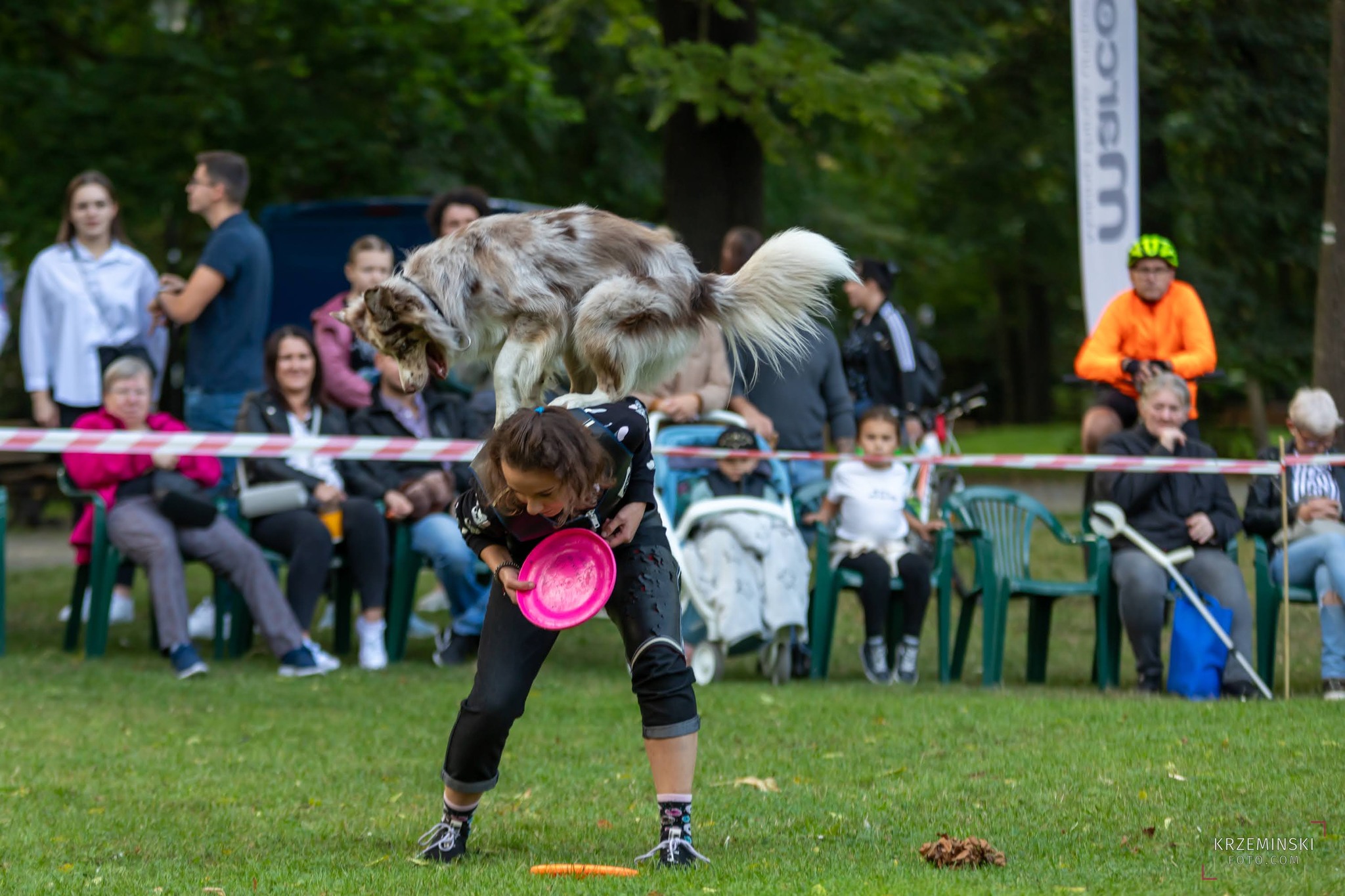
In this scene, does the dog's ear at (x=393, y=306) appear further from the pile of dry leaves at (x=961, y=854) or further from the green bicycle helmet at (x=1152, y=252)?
Answer: the green bicycle helmet at (x=1152, y=252)

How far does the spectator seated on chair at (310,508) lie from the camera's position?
335 inches

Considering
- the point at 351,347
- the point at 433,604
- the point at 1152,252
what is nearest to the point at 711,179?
the point at 433,604

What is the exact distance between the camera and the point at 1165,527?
788 centimetres

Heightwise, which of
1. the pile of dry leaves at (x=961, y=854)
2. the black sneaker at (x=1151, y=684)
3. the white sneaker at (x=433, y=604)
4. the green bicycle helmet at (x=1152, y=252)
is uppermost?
the green bicycle helmet at (x=1152, y=252)

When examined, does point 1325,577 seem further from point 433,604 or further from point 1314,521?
point 433,604

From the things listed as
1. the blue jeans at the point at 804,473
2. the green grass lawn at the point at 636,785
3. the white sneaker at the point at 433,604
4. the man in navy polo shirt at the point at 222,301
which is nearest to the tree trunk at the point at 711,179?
the white sneaker at the point at 433,604

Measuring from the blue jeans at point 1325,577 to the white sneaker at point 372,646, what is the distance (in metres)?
4.74

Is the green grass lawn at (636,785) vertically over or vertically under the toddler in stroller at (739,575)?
under

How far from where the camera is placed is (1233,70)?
48.2ft

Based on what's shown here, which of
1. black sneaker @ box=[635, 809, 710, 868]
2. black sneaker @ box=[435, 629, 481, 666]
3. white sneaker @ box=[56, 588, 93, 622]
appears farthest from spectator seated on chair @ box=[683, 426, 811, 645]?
white sneaker @ box=[56, 588, 93, 622]

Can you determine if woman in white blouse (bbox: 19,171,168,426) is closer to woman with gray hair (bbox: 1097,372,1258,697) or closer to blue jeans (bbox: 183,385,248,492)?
blue jeans (bbox: 183,385,248,492)

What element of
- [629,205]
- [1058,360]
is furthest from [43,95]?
[1058,360]

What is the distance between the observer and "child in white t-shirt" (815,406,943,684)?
8.27 meters

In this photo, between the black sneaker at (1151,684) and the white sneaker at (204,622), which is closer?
the black sneaker at (1151,684)
